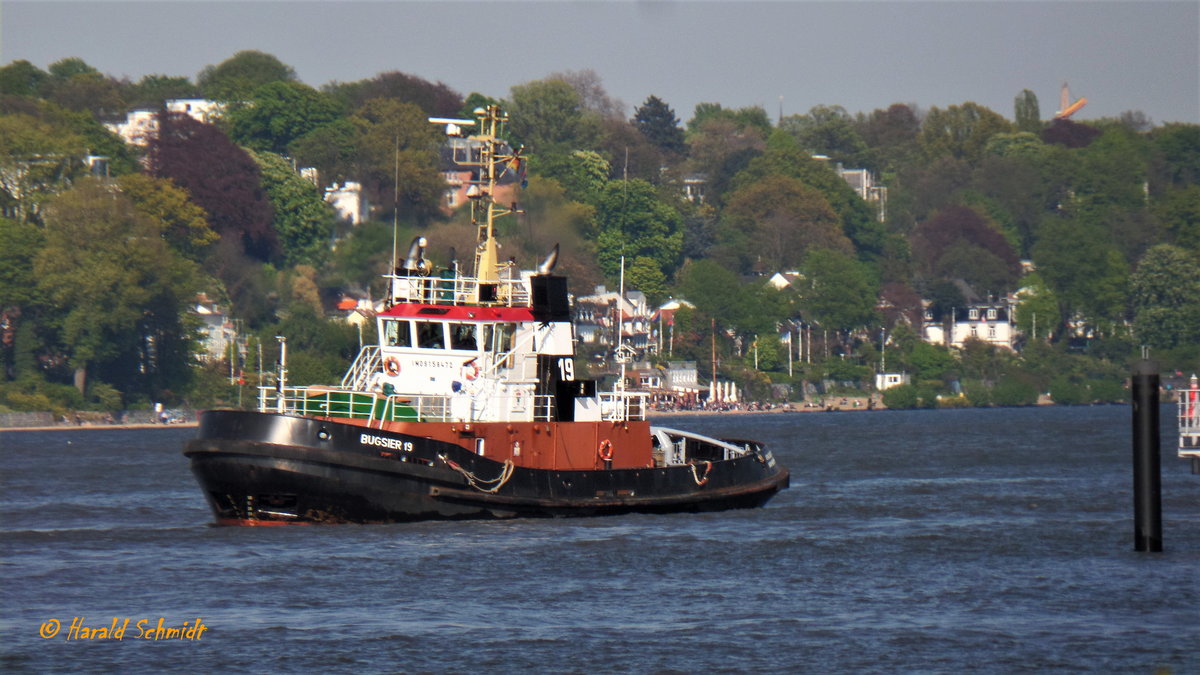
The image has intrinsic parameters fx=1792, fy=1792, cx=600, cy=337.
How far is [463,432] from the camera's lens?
32188mm

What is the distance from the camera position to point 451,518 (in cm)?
3198

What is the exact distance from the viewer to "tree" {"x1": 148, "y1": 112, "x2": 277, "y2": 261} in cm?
10969

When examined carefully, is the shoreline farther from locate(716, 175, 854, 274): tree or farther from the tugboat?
the tugboat

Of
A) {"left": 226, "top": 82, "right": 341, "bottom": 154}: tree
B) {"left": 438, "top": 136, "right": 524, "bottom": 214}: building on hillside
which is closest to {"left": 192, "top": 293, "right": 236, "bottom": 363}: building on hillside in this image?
{"left": 438, "top": 136, "right": 524, "bottom": 214}: building on hillside

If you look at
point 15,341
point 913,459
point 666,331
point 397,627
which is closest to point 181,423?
point 15,341

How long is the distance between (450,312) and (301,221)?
263 ft

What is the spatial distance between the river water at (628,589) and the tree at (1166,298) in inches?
3472

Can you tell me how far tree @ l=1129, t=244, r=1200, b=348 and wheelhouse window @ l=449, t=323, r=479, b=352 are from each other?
327 feet

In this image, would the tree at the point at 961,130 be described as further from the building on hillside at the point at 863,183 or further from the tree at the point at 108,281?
the tree at the point at 108,281

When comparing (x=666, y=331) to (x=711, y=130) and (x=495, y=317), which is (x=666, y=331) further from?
(x=495, y=317)

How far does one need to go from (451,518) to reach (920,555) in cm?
826

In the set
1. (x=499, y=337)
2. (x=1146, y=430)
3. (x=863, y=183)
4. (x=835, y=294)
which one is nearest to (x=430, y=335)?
(x=499, y=337)

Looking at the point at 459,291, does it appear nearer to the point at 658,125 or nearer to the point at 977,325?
the point at 977,325

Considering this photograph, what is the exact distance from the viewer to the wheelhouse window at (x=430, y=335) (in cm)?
3372
